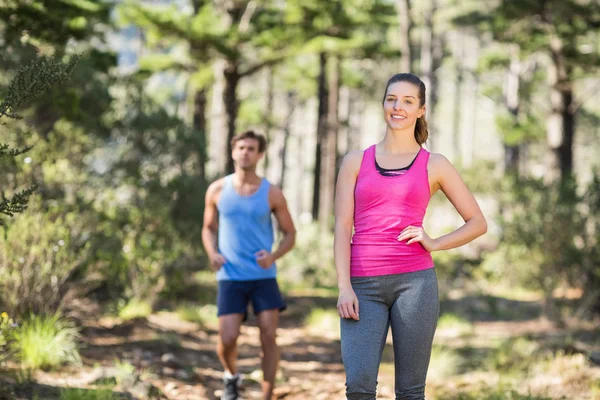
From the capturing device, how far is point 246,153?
492 centimetres

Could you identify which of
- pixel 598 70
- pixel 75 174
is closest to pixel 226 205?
pixel 75 174

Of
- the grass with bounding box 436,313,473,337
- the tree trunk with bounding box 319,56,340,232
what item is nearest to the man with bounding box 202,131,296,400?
the grass with bounding box 436,313,473,337

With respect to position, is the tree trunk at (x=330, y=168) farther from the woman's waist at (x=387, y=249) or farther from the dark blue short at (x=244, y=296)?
the woman's waist at (x=387, y=249)

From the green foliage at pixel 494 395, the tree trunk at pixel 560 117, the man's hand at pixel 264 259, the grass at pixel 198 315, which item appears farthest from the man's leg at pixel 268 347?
the tree trunk at pixel 560 117

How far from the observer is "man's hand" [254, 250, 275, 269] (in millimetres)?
4723

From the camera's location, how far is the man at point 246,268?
4789mm

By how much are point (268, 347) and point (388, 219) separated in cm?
203

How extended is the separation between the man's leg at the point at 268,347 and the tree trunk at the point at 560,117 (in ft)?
31.4

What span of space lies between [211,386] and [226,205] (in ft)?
6.06

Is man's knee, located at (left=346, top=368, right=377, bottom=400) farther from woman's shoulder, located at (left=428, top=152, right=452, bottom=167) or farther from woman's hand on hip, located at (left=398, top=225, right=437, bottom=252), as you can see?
woman's shoulder, located at (left=428, top=152, right=452, bottom=167)

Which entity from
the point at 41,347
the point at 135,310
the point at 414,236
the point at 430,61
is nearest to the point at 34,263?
the point at 41,347

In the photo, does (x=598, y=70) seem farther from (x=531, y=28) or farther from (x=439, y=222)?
(x=439, y=222)

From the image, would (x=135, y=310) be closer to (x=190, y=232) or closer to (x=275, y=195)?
(x=190, y=232)

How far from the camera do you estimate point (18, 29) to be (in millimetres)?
6859
